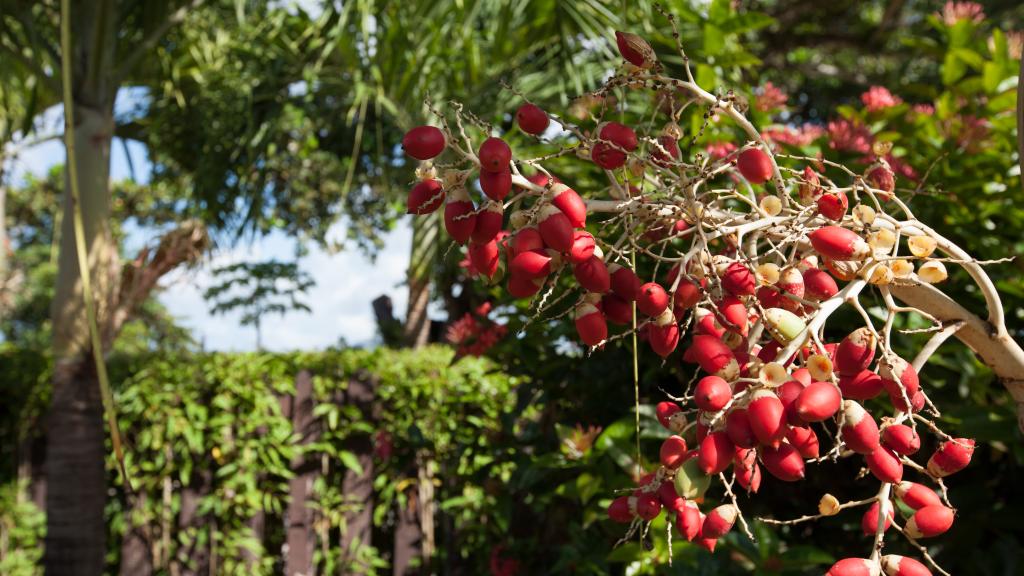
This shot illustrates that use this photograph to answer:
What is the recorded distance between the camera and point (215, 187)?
13.3ft

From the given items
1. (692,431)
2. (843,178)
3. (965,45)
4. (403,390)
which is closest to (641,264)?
(843,178)

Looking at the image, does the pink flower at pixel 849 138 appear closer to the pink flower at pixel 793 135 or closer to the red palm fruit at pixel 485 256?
the pink flower at pixel 793 135

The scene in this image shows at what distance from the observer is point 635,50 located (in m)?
0.68

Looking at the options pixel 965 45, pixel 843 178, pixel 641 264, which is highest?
pixel 965 45

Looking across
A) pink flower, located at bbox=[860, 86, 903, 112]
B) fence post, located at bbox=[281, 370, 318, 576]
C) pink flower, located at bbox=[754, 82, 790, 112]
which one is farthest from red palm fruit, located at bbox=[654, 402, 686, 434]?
fence post, located at bbox=[281, 370, 318, 576]

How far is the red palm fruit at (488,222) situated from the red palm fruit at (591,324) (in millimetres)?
93

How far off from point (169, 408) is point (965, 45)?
310 centimetres

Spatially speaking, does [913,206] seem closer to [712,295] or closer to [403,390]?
[712,295]

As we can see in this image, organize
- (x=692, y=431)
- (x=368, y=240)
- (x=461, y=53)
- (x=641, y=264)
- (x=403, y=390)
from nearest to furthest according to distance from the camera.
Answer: (x=692, y=431) < (x=641, y=264) < (x=403, y=390) < (x=461, y=53) < (x=368, y=240)

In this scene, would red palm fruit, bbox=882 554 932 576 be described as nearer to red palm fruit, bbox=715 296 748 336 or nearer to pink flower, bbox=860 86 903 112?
red palm fruit, bbox=715 296 748 336

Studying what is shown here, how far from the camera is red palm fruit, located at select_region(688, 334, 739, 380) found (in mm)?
554

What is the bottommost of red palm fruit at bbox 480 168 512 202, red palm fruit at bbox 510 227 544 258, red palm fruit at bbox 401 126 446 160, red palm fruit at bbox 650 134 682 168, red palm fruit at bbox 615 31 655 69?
red palm fruit at bbox 510 227 544 258

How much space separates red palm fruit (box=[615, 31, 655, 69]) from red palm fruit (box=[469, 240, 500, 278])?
22 cm

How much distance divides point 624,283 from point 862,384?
0.20 meters
